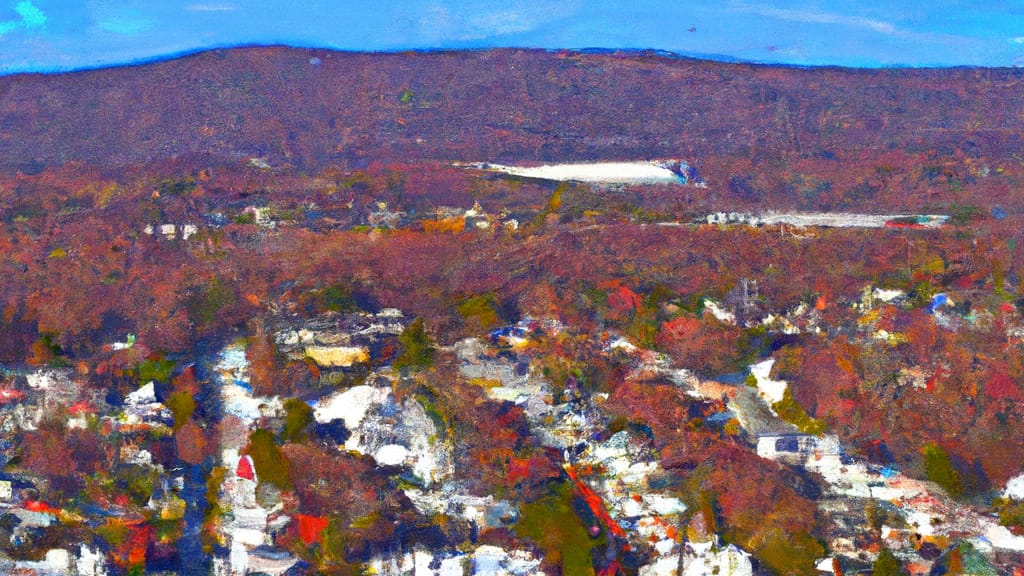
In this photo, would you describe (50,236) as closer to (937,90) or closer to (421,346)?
(421,346)

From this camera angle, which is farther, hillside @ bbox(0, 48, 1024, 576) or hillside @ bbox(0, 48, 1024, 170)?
hillside @ bbox(0, 48, 1024, 170)

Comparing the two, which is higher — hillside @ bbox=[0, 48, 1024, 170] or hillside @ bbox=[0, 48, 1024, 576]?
hillside @ bbox=[0, 48, 1024, 170]

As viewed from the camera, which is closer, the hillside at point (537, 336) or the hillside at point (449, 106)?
the hillside at point (537, 336)

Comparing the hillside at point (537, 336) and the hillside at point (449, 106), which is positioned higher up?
the hillside at point (449, 106)

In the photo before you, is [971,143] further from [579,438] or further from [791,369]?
[579,438]

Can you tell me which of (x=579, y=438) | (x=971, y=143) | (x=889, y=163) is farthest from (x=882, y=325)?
(x=579, y=438)

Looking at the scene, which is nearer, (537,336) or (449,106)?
(537,336)

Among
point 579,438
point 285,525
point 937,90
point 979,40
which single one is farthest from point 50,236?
point 979,40

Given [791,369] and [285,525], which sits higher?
[791,369]

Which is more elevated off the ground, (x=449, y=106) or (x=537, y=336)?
(x=449, y=106)

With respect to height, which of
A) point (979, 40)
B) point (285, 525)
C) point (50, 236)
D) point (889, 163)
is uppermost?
point (979, 40)

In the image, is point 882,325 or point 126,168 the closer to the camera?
point 882,325
